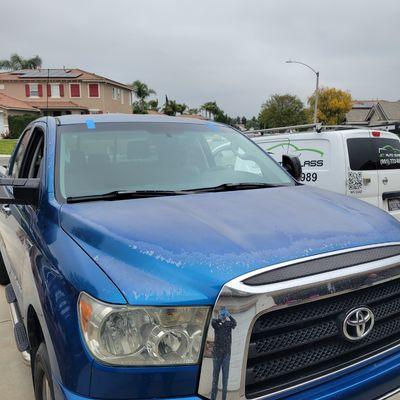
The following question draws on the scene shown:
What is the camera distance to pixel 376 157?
277 inches

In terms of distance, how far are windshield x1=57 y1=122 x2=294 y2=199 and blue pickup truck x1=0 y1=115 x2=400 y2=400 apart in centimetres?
3

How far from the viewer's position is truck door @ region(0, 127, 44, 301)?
3065 millimetres

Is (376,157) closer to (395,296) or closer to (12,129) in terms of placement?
(395,296)

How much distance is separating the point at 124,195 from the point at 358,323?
1.48m

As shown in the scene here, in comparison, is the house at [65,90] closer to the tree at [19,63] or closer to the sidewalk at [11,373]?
the tree at [19,63]

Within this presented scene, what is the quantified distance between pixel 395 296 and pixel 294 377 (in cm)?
72

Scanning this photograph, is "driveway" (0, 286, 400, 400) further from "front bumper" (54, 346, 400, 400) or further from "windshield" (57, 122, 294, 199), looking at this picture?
"windshield" (57, 122, 294, 199)

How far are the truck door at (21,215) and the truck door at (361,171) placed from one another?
466 cm

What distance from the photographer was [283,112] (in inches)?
2522

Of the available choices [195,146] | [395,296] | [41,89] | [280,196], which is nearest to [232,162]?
[195,146]

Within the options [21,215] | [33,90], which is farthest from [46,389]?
[33,90]

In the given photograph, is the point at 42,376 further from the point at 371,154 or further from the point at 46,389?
the point at 371,154

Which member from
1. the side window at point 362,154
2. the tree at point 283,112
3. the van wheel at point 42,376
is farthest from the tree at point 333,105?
the van wheel at point 42,376

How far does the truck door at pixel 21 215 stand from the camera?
3.06 meters
